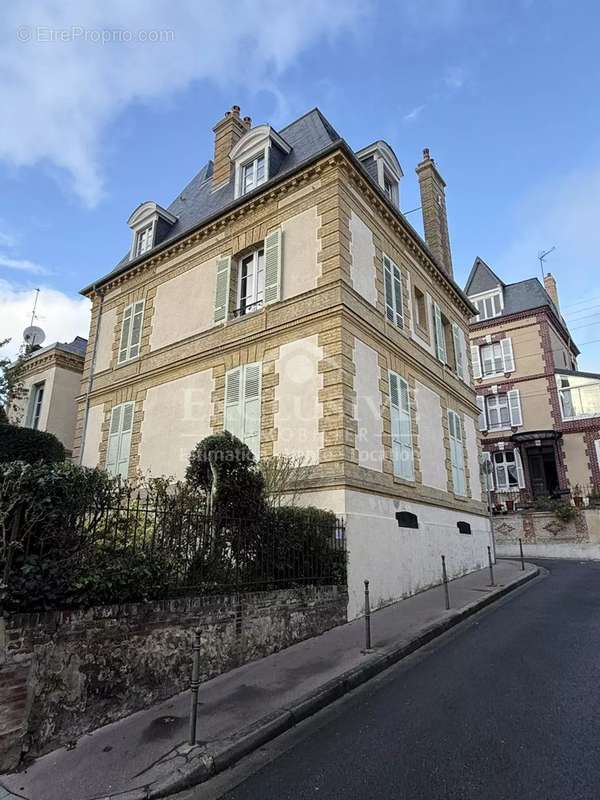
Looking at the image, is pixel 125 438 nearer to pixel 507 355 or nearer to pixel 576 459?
pixel 576 459

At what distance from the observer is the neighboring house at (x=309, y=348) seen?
987 centimetres

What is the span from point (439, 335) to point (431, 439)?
3.58 metres

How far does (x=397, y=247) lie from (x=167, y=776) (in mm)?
12315

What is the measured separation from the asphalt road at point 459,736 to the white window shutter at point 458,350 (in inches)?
408

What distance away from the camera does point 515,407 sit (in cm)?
2623

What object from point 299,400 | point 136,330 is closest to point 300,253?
point 299,400

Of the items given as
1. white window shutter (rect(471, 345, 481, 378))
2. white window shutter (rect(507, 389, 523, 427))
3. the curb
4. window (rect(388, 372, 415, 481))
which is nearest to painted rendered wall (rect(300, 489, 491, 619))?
window (rect(388, 372, 415, 481))

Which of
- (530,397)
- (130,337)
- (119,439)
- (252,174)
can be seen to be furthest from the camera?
(530,397)

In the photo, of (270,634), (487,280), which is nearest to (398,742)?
(270,634)

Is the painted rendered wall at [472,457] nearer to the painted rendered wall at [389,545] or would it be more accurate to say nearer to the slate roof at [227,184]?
A: the painted rendered wall at [389,545]

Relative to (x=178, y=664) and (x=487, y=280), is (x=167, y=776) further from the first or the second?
(x=487, y=280)

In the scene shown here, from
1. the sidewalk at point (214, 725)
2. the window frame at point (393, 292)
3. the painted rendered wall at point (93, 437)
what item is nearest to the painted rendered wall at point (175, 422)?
the painted rendered wall at point (93, 437)

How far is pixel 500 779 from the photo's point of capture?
11.1ft

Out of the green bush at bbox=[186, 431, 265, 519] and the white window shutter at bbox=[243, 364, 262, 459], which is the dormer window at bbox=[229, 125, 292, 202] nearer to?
the white window shutter at bbox=[243, 364, 262, 459]
